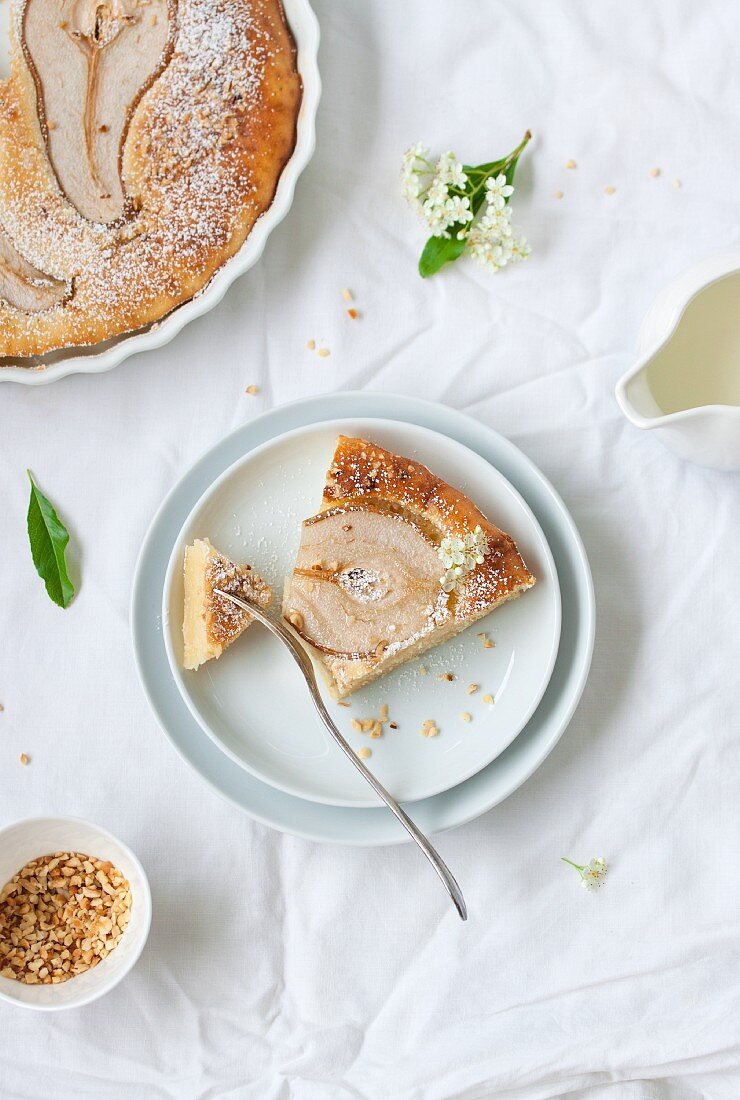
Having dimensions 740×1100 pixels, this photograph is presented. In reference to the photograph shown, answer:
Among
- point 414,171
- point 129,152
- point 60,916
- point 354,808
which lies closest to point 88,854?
point 60,916

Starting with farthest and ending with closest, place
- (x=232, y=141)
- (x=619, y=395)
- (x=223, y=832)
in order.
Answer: (x=223, y=832) → (x=232, y=141) → (x=619, y=395)

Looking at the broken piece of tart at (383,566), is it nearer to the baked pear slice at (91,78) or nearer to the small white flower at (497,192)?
the small white flower at (497,192)

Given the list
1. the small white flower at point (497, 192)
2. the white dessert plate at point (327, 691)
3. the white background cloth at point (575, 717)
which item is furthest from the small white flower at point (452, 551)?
the small white flower at point (497, 192)

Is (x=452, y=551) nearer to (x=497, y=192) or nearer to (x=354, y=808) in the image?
(x=354, y=808)

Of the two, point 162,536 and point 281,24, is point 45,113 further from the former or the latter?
point 162,536

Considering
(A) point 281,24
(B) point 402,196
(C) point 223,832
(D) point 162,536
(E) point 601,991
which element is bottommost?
(E) point 601,991

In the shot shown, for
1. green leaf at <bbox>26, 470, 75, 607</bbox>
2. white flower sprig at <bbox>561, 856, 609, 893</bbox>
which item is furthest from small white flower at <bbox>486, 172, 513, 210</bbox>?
white flower sprig at <bbox>561, 856, 609, 893</bbox>

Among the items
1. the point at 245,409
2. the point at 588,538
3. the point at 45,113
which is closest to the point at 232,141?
the point at 45,113
